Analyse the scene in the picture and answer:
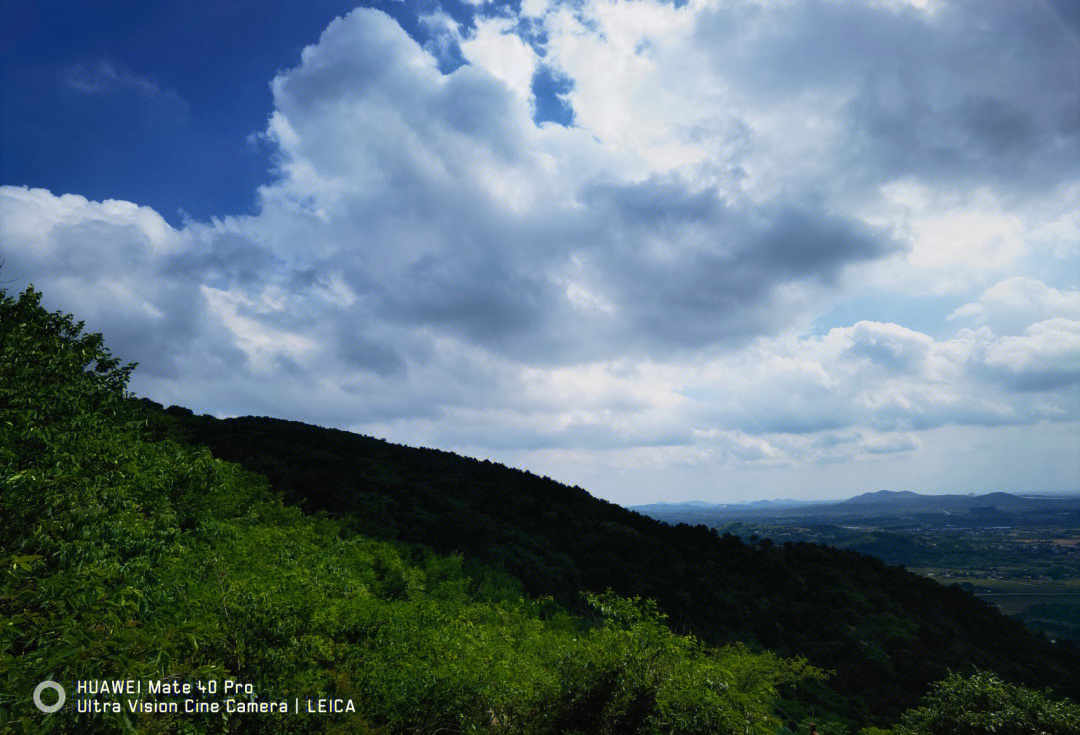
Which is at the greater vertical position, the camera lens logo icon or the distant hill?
the camera lens logo icon

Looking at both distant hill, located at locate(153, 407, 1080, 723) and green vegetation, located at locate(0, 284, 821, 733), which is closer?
green vegetation, located at locate(0, 284, 821, 733)

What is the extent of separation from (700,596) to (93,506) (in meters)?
84.3

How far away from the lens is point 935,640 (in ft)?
253

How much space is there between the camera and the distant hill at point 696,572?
71188 millimetres

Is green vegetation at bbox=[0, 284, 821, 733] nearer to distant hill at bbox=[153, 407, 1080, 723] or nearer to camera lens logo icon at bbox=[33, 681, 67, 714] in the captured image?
camera lens logo icon at bbox=[33, 681, 67, 714]

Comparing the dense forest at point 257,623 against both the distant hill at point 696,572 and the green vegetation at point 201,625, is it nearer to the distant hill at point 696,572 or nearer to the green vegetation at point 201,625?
the green vegetation at point 201,625

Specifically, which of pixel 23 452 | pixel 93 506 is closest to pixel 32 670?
pixel 93 506

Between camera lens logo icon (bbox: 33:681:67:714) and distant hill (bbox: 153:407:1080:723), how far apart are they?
2318 inches

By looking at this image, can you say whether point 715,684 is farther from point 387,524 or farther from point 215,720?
point 387,524

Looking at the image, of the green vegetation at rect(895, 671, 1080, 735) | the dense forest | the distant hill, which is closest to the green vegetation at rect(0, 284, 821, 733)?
the dense forest

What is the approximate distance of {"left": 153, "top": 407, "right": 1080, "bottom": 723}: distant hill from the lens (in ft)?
234

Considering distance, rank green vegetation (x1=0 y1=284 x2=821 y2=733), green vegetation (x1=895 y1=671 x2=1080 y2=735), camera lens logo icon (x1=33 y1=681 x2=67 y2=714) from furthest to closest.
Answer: green vegetation (x1=895 y1=671 x2=1080 y2=735) → green vegetation (x1=0 y1=284 x2=821 y2=733) → camera lens logo icon (x1=33 y1=681 x2=67 y2=714)

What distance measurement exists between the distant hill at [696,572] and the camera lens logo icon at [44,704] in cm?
5889

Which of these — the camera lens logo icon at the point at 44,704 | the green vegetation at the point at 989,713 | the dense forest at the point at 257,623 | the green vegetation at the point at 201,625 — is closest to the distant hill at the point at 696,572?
the dense forest at the point at 257,623
